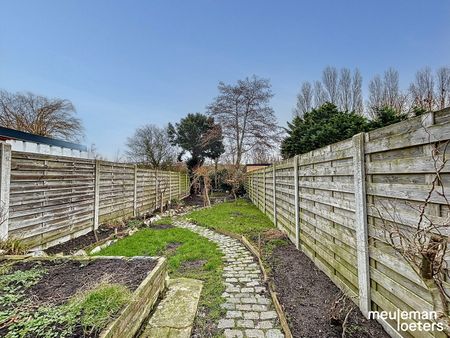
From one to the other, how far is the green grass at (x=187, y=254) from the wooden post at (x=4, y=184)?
156 cm

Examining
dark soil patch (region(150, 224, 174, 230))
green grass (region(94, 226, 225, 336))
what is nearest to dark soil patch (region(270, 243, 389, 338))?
green grass (region(94, 226, 225, 336))

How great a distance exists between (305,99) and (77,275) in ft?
69.0

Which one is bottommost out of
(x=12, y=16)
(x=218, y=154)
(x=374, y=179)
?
(x=374, y=179)

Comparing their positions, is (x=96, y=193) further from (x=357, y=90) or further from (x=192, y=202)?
(x=357, y=90)

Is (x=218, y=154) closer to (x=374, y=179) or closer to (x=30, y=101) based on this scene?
(x=30, y=101)

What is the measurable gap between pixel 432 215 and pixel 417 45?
41.0 feet

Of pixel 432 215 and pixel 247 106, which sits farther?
pixel 247 106

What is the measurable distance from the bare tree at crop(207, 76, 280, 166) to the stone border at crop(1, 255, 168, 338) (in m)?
16.7

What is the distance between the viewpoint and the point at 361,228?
7.26ft

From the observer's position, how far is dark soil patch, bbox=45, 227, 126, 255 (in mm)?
4430

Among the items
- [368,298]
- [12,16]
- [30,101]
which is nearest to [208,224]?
[368,298]

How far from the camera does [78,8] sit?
7.77 meters

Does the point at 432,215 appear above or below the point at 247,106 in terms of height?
below

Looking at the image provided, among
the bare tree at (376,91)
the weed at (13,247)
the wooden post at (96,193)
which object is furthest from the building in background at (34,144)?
the bare tree at (376,91)
